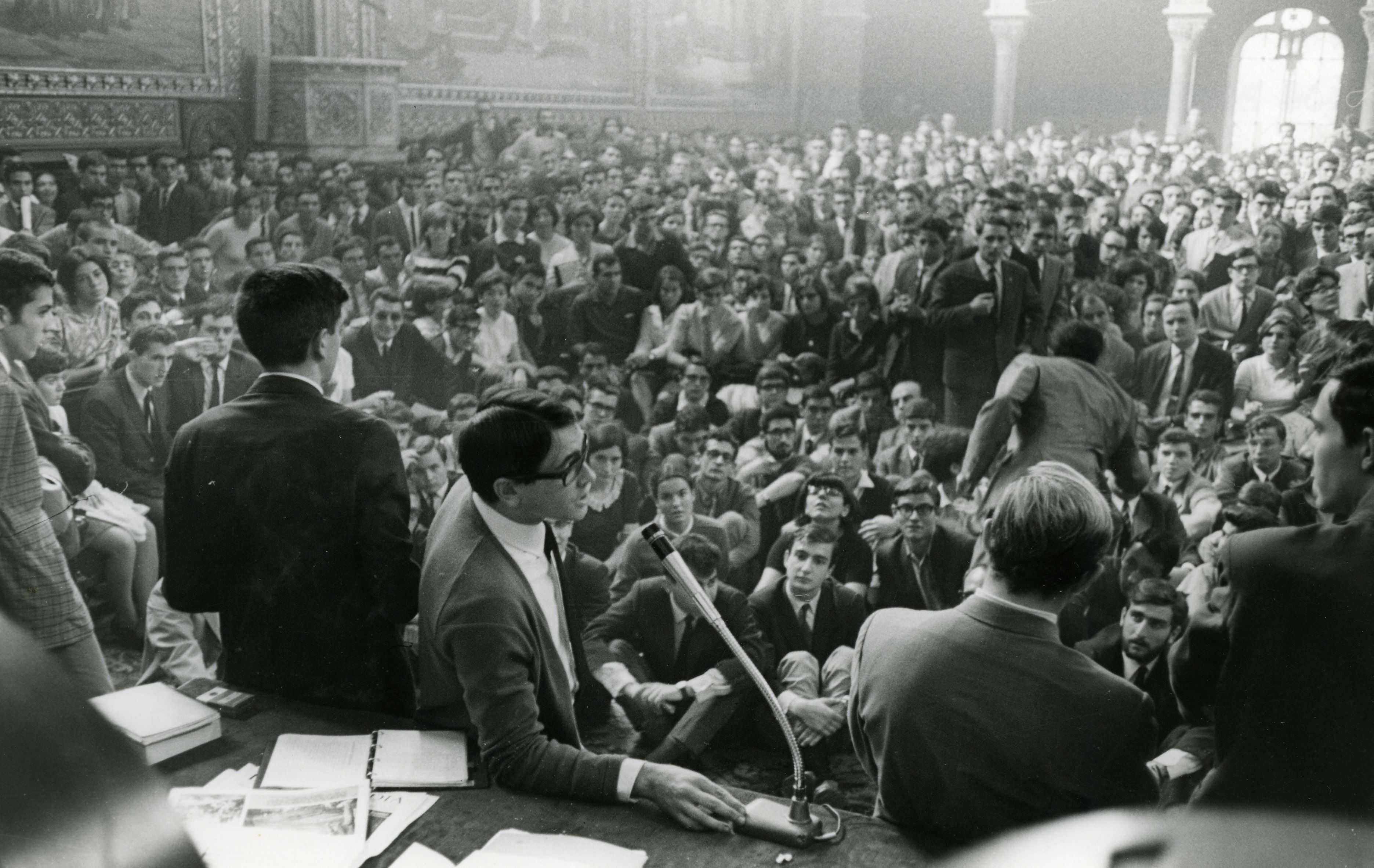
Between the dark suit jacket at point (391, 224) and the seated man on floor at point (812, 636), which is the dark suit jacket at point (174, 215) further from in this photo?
the seated man on floor at point (812, 636)

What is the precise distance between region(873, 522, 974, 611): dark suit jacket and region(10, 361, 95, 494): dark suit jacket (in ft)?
10.0

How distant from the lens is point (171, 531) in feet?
9.04

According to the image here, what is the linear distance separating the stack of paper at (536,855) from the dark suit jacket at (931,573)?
2.50m

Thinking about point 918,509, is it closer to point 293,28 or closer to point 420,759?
point 420,759

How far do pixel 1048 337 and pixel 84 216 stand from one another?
3659 millimetres

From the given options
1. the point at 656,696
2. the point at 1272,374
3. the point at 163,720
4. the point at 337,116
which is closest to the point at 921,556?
the point at 656,696

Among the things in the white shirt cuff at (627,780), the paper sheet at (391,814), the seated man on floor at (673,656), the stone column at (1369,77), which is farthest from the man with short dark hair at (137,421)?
the stone column at (1369,77)

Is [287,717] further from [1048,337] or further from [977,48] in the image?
[977,48]

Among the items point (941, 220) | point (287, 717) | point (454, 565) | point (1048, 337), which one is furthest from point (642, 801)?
point (941, 220)

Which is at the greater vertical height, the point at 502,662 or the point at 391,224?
the point at 391,224

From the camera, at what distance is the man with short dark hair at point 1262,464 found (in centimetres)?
392

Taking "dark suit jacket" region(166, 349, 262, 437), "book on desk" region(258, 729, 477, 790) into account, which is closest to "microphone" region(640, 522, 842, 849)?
"book on desk" region(258, 729, 477, 790)

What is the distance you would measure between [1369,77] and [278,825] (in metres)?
4.04

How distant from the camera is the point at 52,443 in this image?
450 cm
